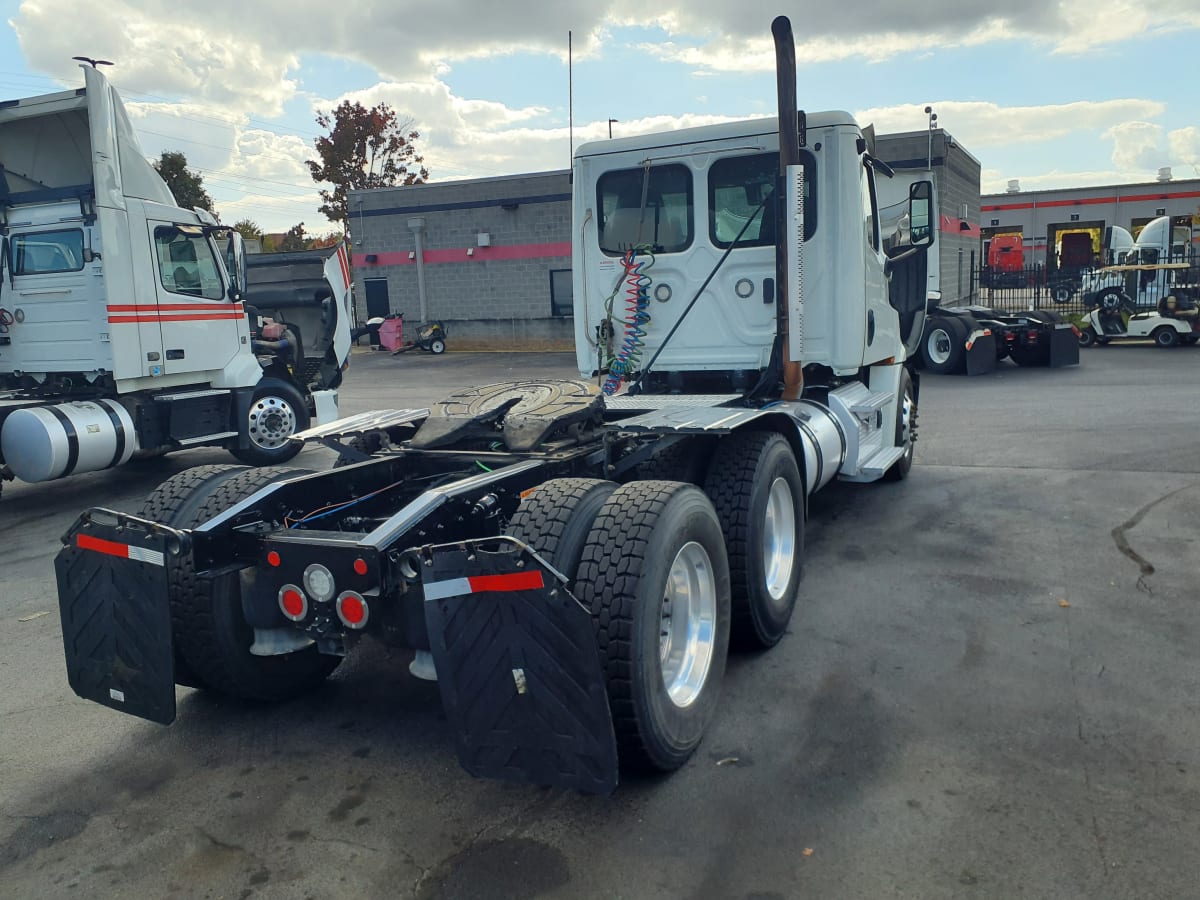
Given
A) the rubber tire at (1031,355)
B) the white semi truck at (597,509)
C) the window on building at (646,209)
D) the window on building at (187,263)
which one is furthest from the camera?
the rubber tire at (1031,355)

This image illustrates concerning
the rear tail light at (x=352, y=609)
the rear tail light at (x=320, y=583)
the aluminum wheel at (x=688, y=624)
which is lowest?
the aluminum wheel at (x=688, y=624)

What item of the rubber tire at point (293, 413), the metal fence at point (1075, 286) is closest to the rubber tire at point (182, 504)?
the rubber tire at point (293, 413)

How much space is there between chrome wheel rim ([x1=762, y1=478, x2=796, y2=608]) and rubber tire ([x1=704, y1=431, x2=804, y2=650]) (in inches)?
2.1

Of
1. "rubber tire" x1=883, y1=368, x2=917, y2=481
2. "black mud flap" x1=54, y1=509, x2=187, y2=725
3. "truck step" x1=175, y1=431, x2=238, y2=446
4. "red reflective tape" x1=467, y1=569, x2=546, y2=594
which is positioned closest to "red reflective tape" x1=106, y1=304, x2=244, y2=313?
"truck step" x1=175, y1=431, x2=238, y2=446

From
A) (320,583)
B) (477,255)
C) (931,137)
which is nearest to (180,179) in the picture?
(477,255)

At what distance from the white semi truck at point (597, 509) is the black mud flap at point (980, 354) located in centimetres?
1059

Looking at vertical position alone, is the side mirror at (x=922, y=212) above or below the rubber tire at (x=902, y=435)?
above

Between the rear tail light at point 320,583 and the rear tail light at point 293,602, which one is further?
the rear tail light at point 293,602

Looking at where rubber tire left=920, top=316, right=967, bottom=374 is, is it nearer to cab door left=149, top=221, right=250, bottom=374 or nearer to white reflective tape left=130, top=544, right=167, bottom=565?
cab door left=149, top=221, right=250, bottom=374

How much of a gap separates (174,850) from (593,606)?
1.63 m

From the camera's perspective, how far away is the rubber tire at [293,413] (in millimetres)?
10797

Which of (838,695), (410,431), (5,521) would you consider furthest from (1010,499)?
(5,521)

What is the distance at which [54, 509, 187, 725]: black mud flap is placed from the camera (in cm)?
353

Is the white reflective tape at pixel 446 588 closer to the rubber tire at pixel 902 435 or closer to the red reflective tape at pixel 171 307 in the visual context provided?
the rubber tire at pixel 902 435
